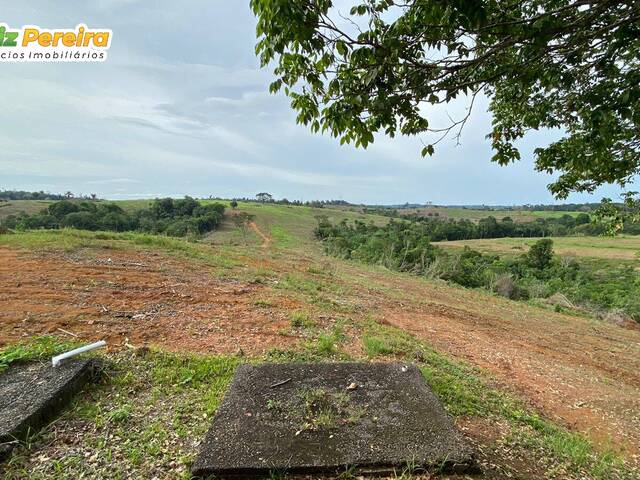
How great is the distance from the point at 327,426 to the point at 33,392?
2.33 m

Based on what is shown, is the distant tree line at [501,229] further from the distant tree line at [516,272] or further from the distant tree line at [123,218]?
the distant tree line at [123,218]

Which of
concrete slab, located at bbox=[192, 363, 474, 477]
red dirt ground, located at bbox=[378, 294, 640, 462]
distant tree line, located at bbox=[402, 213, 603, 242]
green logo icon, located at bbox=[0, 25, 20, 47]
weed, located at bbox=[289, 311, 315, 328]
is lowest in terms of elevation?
red dirt ground, located at bbox=[378, 294, 640, 462]

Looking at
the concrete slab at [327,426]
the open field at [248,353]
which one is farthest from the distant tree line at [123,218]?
the concrete slab at [327,426]

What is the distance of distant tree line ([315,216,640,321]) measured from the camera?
63.9ft

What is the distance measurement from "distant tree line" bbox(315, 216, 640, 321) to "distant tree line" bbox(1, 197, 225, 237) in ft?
A: 45.1

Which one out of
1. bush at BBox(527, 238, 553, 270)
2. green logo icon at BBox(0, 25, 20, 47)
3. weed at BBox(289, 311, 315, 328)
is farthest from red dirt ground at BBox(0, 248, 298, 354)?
bush at BBox(527, 238, 553, 270)

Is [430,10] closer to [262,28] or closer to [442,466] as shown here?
[262,28]

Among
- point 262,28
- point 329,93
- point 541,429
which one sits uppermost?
point 262,28

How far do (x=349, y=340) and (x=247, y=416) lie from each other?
2595 millimetres

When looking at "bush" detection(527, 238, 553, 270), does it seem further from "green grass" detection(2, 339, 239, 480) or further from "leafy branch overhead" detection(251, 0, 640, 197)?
"green grass" detection(2, 339, 239, 480)

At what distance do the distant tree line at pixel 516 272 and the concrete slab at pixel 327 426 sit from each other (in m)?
16.9

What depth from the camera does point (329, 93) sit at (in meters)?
2.39

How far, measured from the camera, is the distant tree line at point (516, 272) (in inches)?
767

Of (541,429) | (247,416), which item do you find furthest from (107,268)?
(541,429)
